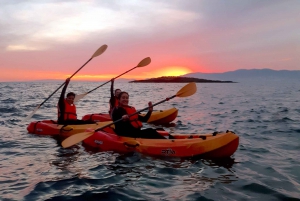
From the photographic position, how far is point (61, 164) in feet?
20.6

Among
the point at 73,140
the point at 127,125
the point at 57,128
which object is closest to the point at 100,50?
the point at 57,128

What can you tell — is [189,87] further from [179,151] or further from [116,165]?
[116,165]

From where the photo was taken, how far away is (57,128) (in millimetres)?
9344

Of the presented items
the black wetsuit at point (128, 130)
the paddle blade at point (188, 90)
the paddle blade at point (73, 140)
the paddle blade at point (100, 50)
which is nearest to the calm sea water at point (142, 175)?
the paddle blade at point (73, 140)

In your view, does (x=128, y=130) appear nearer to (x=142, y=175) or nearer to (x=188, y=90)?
(x=188, y=90)

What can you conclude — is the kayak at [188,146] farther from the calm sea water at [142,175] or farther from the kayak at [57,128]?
the kayak at [57,128]

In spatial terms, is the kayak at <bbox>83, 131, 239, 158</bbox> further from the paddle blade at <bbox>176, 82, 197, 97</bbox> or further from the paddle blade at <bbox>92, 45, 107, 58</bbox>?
the paddle blade at <bbox>92, 45, 107, 58</bbox>

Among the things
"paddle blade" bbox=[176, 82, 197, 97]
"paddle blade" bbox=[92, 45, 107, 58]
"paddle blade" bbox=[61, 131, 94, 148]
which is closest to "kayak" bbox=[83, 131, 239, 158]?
"paddle blade" bbox=[61, 131, 94, 148]

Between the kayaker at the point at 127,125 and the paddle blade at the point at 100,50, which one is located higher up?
the paddle blade at the point at 100,50

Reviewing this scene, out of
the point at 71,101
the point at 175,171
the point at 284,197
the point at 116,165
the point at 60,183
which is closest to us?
the point at 284,197

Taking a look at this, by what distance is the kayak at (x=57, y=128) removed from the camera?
904 cm

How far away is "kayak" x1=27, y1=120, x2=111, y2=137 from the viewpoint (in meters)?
9.04

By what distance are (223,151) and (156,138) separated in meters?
1.66

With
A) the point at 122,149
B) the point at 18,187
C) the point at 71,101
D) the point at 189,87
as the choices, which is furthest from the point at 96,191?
the point at 71,101
